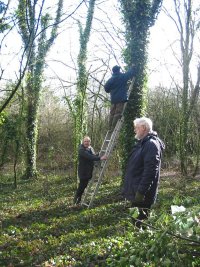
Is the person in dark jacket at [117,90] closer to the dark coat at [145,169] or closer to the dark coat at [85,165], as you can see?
the dark coat at [85,165]

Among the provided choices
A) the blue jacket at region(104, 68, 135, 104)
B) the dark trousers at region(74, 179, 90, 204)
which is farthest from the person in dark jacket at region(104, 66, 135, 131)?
the dark trousers at region(74, 179, 90, 204)

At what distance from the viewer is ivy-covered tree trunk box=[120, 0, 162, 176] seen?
39.4ft

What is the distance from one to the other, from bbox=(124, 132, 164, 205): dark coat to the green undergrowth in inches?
17.6

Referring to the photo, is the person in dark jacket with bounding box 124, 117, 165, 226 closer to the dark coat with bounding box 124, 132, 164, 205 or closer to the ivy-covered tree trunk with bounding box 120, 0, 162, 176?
the dark coat with bounding box 124, 132, 164, 205

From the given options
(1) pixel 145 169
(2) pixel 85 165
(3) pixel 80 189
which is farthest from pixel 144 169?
(3) pixel 80 189

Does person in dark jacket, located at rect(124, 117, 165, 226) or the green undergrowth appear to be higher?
person in dark jacket, located at rect(124, 117, 165, 226)

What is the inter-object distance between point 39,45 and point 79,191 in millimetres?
12216

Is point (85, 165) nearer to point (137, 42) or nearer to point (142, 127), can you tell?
point (137, 42)

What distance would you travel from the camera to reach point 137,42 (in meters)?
12.1

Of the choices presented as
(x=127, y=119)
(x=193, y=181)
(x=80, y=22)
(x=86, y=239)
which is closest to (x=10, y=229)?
(x=86, y=239)

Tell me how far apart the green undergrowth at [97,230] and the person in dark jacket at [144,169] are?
0.36 metres

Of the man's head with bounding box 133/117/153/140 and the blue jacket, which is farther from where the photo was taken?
the blue jacket

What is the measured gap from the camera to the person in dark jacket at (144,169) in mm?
5578

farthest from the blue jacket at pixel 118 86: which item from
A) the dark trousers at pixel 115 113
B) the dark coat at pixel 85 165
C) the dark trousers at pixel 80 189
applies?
the dark trousers at pixel 80 189
